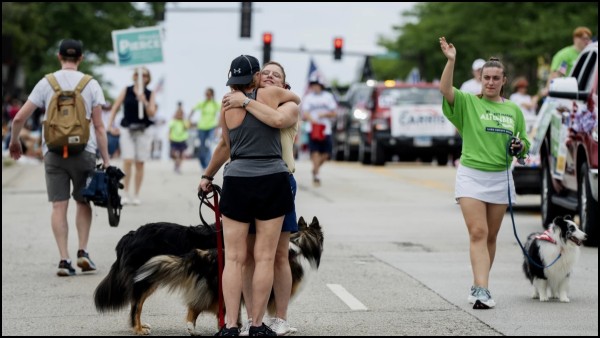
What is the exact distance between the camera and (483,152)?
9.71 m

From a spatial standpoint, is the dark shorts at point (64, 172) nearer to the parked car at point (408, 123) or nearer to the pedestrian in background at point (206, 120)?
the pedestrian in background at point (206, 120)

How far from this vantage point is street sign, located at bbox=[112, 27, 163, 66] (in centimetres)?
2755

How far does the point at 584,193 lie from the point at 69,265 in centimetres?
526

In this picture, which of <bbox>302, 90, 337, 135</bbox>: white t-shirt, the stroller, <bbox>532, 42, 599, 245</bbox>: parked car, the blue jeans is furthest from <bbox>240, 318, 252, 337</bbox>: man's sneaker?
the blue jeans

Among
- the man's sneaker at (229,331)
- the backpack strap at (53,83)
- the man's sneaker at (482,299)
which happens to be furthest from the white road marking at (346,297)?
the backpack strap at (53,83)

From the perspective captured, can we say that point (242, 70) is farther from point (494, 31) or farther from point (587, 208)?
point (494, 31)

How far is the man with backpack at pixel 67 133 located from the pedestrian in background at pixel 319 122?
11415 millimetres

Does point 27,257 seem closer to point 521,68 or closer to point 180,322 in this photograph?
point 180,322

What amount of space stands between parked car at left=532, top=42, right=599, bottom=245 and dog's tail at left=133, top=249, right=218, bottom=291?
237 inches

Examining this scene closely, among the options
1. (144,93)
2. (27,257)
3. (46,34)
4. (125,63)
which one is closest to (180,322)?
(27,257)

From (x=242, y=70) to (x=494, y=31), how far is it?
4639 cm

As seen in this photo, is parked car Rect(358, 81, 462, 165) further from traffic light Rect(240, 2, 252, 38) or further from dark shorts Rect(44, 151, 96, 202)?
dark shorts Rect(44, 151, 96, 202)

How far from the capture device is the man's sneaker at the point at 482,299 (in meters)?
9.53

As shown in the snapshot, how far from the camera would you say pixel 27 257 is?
1301 cm
